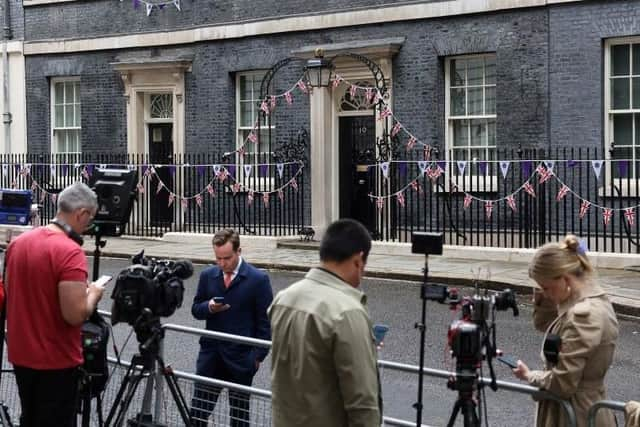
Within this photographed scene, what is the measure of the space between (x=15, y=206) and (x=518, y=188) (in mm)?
12354

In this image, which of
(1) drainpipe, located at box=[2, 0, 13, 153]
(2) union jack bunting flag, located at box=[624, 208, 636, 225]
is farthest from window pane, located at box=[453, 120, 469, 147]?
(1) drainpipe, located at box=[2, 0, 13, 153]

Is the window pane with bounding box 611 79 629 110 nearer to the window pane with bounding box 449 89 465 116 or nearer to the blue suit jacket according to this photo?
the window pane with bounding box 449 89 465 116

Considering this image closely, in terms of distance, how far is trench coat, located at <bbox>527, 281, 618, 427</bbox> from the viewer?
5.01 m

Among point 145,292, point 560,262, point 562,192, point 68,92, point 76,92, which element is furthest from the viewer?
point 68,92

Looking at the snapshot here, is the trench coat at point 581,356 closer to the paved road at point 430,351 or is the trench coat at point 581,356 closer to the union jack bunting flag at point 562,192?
the paved road at point 430,351

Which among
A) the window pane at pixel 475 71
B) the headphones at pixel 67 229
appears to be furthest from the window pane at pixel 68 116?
the headphones at pixel 67 229

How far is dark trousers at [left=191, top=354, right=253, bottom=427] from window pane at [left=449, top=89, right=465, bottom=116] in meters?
13.8

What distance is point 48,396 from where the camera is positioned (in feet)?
19.8

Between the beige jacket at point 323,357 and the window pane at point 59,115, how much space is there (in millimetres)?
22960

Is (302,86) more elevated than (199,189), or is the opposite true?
(302,86)

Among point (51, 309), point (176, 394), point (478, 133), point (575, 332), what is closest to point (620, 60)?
point (478, 133)

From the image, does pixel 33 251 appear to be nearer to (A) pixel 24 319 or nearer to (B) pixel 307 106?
(A) pixel 24 319

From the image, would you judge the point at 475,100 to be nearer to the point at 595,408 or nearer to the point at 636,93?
the point at 636,93

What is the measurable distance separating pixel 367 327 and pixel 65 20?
2337 centimetres
